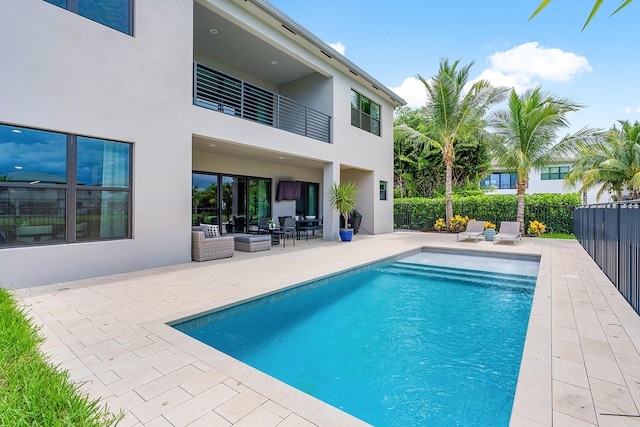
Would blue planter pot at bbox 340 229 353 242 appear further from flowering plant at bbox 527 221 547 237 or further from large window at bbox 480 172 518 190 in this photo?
large window at bbox 480 172 518 190

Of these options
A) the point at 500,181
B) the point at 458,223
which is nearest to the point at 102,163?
the point at 458,223

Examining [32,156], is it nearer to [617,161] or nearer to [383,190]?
[383,190]

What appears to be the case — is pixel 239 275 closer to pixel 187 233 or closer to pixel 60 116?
pixel 187 233

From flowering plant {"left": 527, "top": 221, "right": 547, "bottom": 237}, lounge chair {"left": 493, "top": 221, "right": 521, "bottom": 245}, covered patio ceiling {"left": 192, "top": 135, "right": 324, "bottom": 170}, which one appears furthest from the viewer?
flowering plant {"left": 527, "top": 221, "right": 547, "bottom": 237}

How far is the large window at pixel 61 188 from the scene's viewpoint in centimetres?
554

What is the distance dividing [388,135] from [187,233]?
1203 cm

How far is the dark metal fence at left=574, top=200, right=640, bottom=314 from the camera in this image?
4.68 m

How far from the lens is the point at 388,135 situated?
655 inches

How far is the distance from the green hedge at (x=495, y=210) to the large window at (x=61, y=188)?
49.4ft

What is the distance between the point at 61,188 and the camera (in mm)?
6035

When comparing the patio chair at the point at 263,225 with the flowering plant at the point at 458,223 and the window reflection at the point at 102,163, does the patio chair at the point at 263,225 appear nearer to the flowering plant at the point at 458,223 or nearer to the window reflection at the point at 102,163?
the window reflection at the point at 102,163

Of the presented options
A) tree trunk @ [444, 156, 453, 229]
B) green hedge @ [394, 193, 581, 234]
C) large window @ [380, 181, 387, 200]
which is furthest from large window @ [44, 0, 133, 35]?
green hedge @ [394, 193, 581, 234]

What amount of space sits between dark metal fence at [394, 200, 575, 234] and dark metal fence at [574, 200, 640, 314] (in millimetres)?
7523

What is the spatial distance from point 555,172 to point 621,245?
26784 millimetres
